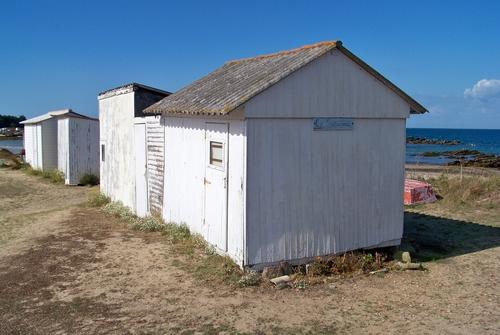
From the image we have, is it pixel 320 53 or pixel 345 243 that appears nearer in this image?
pixel 320 53

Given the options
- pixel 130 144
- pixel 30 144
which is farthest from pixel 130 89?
pixel 30 144

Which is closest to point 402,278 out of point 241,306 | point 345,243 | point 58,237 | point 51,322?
point 345,243

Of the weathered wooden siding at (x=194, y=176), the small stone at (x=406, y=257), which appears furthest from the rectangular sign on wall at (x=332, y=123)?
the small stone at (x=406, y=257)

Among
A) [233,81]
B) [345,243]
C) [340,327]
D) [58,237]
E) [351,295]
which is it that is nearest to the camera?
[340,327]

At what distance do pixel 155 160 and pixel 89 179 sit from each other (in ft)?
33.9

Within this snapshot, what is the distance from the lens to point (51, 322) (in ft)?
22.5

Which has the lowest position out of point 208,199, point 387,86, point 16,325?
point 16,325

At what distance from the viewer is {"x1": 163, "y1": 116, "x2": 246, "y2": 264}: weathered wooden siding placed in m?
8.62

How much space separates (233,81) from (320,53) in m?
2.19

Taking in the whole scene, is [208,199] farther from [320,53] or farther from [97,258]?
[320,53]

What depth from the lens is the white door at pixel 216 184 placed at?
916 centimetres

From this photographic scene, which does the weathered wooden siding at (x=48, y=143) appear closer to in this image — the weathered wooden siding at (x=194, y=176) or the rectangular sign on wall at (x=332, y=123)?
the weathered wooden siding at (x=194, y=176)

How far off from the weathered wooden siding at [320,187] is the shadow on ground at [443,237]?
1.16m

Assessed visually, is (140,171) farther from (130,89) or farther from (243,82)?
(243,82)
